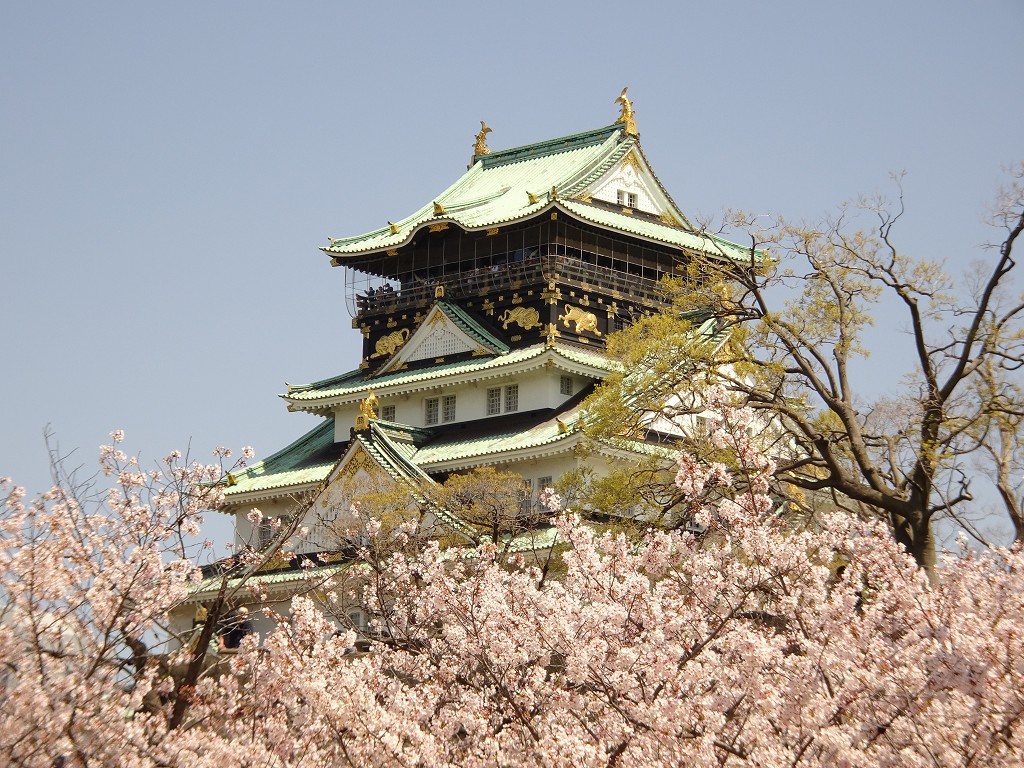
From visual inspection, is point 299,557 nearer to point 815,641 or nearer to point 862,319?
point 862,319

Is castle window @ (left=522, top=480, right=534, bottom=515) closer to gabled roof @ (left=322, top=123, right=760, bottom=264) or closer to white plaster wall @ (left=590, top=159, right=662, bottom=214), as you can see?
gabled roof @ (left=322, top=123, right=760, bottom=264)

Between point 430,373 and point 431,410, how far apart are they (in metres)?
1.51

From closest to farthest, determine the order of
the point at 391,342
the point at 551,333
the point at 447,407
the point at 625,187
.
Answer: the point at 551,333
the point at 447,407
the point at 391,342
the point at 625,187

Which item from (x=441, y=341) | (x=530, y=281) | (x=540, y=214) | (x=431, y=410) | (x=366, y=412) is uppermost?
(x=540, y=214)

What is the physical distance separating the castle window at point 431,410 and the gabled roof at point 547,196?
5410 millimetres

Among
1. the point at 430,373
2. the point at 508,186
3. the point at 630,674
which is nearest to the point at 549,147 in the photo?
the point at 508,186

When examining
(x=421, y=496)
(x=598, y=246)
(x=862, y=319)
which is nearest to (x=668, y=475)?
(x=862, y=319)

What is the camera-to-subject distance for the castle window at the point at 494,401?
45.7 meters

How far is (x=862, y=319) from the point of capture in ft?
99.6

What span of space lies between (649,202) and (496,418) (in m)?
10.2

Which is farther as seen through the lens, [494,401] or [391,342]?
[391,342]

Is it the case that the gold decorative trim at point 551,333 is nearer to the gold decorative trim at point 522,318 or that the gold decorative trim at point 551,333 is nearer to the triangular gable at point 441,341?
the gold decorative trim at point 522,318

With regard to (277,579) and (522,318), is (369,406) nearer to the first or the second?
(522,318)

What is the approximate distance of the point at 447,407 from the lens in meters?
47.1
